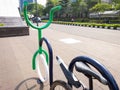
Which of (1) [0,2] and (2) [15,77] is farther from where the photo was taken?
(1) [0,2]

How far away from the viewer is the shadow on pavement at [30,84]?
4472 millimetres

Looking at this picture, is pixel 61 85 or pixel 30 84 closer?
pixel 61 85

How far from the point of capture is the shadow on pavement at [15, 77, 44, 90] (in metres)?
4.47

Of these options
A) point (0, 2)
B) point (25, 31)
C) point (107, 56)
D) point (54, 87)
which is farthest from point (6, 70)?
point (0, 2)

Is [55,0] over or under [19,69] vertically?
over

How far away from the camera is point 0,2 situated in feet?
75.3

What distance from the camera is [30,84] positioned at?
468 centimetres

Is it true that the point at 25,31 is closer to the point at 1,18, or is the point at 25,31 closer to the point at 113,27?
the point at 1,18

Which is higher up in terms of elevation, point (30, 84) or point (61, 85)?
point (61, 85)

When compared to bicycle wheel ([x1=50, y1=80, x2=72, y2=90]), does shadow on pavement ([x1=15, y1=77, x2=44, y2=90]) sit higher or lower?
lower

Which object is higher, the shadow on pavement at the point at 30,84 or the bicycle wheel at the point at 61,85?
the bicycle wheel at the point at 61,85

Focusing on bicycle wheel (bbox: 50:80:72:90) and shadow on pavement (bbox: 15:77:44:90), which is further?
shadow on pavement (bbox: 15:77:44:90)

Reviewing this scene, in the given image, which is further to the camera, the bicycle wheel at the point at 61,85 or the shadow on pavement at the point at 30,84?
the shadow on pavement at the point at 30,84

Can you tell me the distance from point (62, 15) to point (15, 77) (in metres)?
69.3
